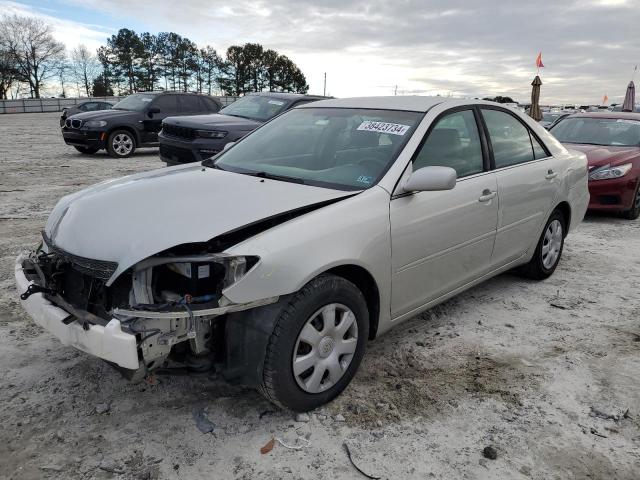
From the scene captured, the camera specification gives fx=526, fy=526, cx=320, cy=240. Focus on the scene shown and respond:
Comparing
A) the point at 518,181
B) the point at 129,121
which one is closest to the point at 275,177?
the point at 518,181

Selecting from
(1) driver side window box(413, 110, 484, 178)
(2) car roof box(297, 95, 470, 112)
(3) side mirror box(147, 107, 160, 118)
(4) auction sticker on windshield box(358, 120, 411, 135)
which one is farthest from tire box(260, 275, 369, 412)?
(3) side mirror box(147, 107, 160, 118)

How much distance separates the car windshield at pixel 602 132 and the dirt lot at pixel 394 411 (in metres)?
4.89

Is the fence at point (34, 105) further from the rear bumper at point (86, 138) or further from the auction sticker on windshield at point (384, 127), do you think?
the auction sticker on windshield at point (384, 127)

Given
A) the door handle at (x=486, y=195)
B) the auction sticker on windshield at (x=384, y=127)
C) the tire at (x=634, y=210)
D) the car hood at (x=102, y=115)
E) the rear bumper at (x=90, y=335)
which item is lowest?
the tire at (x=634, y=210)

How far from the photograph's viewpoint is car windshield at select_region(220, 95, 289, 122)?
9.83 m

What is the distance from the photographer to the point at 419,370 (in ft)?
10.6

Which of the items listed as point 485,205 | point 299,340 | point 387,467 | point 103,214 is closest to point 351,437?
point 387,467

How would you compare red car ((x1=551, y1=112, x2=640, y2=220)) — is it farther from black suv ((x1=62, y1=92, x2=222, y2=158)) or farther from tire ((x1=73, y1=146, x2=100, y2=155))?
tire ((x1=73, y1=146, x2=100, y2=155))

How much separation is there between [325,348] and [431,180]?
1103 mm

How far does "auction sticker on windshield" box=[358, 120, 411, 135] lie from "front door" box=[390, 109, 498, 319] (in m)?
0.17

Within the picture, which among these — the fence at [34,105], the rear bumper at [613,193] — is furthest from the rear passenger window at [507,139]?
the fence at [34,105]

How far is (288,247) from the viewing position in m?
2.45

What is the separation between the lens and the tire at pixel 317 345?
2455 mm

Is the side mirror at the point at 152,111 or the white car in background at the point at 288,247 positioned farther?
the side mirror at the point at 152,111
